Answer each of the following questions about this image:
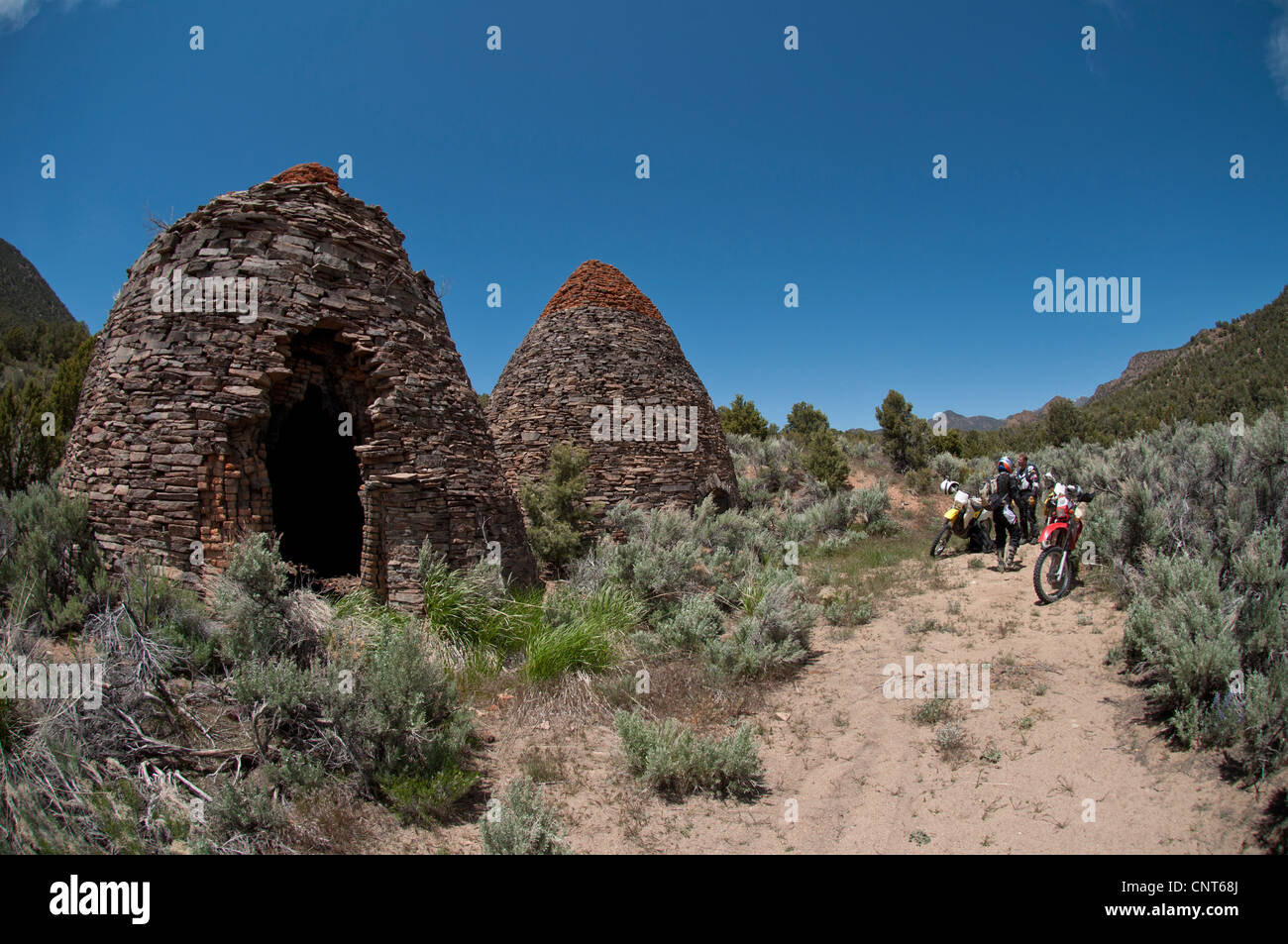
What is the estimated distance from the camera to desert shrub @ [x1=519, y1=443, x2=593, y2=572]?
855 cm

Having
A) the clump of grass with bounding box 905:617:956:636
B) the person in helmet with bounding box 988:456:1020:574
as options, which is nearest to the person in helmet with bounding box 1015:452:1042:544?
the person in helmet with bounding box 988:456:1020:574

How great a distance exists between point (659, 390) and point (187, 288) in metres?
7.74

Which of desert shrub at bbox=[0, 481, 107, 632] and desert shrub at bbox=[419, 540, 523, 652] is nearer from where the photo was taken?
desert shrub at bbox=[0, 481, 107, 632]

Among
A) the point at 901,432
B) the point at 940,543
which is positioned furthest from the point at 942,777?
the point at 901,432

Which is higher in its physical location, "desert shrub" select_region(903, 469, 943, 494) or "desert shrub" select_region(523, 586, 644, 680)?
"desert shrub" select_region(903, 469, 943, 494)

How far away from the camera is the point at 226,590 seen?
13.8 feet

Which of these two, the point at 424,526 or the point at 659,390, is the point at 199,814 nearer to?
the point at 424,526

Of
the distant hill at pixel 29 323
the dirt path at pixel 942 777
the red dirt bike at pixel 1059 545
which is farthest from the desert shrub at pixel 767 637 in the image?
the distant hill at pixel 29 323

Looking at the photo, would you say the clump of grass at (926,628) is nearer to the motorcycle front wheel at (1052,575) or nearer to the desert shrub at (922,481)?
the motorcycle front wheel at (1052,575)

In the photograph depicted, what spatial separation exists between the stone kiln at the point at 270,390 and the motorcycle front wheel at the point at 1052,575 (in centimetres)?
651

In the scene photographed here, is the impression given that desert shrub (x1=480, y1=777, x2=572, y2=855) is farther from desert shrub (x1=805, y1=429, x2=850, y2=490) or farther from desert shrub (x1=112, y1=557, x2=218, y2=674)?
desert shrub (x1=805, y1=429, x2=850, y2=490)

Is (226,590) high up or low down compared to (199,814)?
up

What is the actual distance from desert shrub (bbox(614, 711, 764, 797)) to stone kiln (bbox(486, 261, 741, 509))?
6477 millimetres
